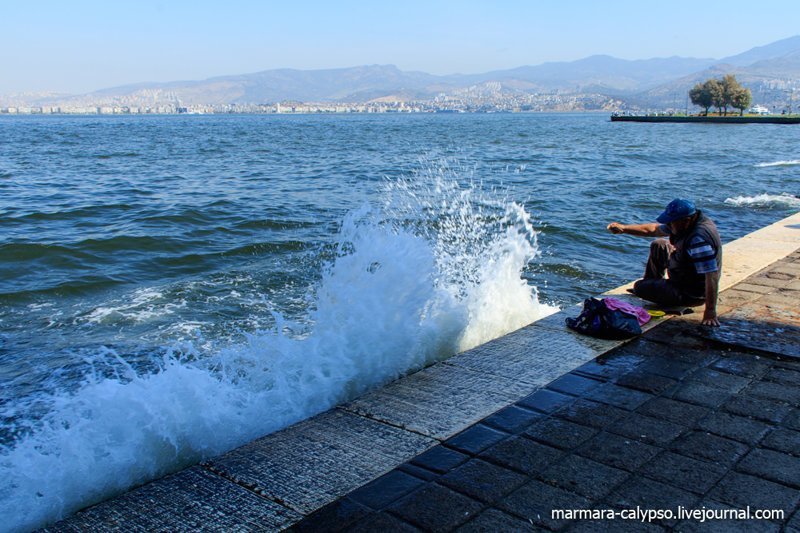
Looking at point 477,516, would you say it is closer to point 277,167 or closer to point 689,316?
point 689,316

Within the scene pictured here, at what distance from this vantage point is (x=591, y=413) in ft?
12.6

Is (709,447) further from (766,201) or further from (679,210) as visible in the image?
(766,201)

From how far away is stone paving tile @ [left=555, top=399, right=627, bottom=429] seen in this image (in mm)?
3736

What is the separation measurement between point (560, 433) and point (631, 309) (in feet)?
7.43

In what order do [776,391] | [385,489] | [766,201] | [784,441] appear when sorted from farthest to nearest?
[766,201] < [776,391] < [784,441] < [385,489]

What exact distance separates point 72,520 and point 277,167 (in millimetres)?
25908

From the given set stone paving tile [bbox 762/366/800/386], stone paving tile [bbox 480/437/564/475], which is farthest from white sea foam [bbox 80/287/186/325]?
stone paving tile [bbox 762/366/800/386]

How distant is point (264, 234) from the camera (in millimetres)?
13453

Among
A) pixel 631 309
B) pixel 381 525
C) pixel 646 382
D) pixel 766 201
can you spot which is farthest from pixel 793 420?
pixel 766 201

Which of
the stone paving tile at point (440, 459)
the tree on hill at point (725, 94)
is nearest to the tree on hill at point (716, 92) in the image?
the tree on hill at point (725, 94)

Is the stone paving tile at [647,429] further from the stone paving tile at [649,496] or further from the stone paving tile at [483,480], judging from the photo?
the stone paving tile at [483,480]

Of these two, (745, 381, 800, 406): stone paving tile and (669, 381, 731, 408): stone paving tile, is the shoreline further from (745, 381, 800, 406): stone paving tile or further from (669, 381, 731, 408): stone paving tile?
(669, 381, 731, 408): stone paving tile

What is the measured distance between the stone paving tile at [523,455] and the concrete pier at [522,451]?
0.04 ft

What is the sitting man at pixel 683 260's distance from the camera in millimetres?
5422
